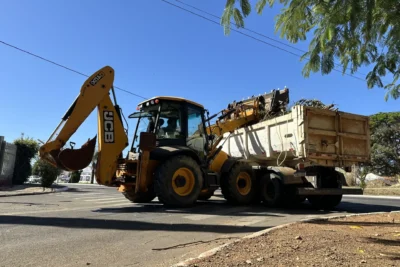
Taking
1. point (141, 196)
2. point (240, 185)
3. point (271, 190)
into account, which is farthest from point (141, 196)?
point (271, 190)

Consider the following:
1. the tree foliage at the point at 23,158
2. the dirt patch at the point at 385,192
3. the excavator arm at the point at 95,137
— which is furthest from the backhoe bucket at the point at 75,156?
the dirt patch at the point at 385,192

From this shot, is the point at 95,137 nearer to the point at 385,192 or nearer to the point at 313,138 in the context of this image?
the point at 313,138

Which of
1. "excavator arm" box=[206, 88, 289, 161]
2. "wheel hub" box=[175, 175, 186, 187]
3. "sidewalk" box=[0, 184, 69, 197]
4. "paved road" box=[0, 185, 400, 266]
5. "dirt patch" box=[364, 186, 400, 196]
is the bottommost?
"paved road" box=[0, 185, 400, 266]

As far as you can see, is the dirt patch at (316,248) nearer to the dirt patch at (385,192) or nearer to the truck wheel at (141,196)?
the truck wheel at (141,196)

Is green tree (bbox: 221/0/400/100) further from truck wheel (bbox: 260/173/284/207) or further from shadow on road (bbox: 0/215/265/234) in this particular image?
truck wheel (bbox: 260/173/284/207)

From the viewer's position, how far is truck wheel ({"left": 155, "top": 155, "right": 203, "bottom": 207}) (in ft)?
29.5

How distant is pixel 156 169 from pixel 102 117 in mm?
1967

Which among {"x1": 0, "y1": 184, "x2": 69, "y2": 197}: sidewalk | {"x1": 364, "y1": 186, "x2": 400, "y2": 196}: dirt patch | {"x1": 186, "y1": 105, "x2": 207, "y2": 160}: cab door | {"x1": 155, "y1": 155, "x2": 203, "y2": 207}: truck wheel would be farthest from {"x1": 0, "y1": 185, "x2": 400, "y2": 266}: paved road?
{"x1": 364, "y1": 186, "x2": 400, "y2": 196}: dirt patch

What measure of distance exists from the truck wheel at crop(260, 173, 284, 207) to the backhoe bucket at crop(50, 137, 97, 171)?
5.29m

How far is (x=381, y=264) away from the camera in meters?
4.04

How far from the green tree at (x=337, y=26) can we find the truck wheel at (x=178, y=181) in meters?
4.72

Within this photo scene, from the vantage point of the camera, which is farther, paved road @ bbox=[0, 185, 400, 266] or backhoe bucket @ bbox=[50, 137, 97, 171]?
backhoe bucket @ bbox=[50, 137, 97, 171]

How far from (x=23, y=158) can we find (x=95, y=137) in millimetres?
16639

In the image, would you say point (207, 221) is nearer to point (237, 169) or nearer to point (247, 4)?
point (237, 169)
